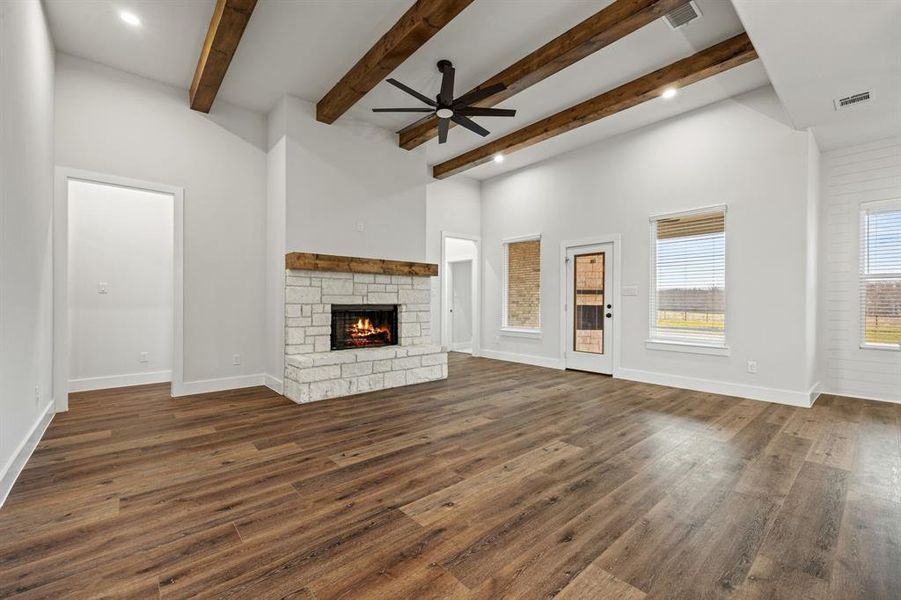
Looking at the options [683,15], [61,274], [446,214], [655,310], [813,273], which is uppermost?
[683,15]

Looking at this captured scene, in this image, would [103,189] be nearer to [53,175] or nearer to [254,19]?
[53,175]

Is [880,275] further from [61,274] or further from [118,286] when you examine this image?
[118,286]

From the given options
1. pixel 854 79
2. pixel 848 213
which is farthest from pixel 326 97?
pixel 848 213

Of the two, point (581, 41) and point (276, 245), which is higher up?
point (581, 41)

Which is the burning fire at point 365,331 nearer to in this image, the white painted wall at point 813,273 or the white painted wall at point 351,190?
the white painted wall at point 351,190

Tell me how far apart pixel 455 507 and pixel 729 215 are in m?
4.66

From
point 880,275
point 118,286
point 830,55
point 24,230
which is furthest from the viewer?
point 118,286

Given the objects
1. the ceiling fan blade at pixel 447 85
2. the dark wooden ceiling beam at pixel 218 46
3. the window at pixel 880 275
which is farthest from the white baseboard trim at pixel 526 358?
the dark wooden ceiling beam at pixel 218 46

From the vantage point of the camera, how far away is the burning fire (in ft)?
17.1

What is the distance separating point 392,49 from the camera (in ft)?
11.3

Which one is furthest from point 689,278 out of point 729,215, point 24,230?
point 24,230

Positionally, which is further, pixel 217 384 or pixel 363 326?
pixel 363 326

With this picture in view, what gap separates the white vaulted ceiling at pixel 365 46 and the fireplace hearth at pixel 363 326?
2474mm

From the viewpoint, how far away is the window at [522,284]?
22.8 feet
